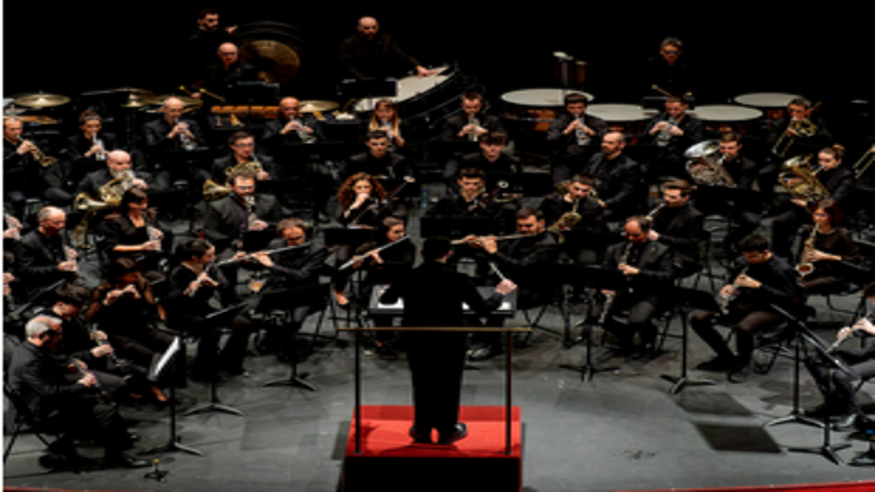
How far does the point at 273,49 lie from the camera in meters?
12.3

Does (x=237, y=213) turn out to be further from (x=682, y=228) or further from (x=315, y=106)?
(x=682, y=228)

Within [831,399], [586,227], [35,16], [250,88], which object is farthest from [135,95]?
[831,399]

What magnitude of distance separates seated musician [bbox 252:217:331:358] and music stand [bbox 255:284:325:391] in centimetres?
37

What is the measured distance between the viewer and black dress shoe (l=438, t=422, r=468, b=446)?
5689 mm

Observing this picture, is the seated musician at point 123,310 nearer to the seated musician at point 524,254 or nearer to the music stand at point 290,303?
the music stand at point 290,303

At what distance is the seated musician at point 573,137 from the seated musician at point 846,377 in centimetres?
349

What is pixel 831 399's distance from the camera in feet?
21.3

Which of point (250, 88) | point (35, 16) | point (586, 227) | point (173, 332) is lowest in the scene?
point (173, 332)

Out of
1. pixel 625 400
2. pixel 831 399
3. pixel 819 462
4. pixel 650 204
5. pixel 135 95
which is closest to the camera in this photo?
pixel 819 462

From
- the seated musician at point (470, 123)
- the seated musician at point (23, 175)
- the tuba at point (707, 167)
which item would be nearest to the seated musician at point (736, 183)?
the tuba at point (707, 167)

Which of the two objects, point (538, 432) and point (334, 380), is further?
point (334, 380)

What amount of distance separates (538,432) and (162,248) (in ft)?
12.6

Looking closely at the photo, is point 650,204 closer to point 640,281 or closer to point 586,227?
point 586,227

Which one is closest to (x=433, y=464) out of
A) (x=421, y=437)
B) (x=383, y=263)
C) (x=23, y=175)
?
(x=421, y=437)
